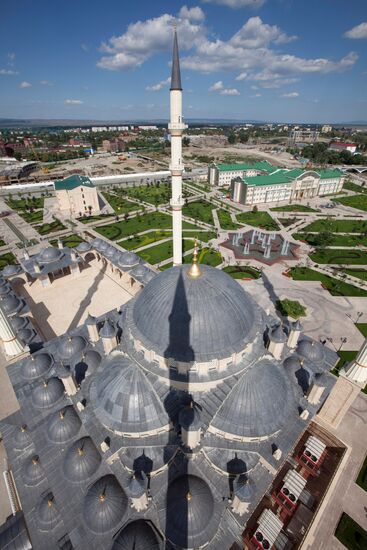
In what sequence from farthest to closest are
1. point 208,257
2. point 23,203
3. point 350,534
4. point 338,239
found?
point 23,203
point 338,239
point 208,257
point 350,534

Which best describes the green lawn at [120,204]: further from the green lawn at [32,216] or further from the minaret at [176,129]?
the minaret at [176,129]

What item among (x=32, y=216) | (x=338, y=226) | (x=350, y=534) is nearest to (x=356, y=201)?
(x=338, y=226)

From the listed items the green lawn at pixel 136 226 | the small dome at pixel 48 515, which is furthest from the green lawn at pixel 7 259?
the small dome at pixel 48 515

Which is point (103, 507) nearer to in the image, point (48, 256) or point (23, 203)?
point (48, 256)

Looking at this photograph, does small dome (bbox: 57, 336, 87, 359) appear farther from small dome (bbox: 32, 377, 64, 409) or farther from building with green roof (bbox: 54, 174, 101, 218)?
building with green roof (bbox: 54, 174, 101, 218)

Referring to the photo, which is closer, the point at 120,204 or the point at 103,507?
the point at 103,507

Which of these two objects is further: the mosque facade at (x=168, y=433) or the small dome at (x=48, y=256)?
the small dome at (x=48, y=256)

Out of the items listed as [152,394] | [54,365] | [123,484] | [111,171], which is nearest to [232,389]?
[152,394]
